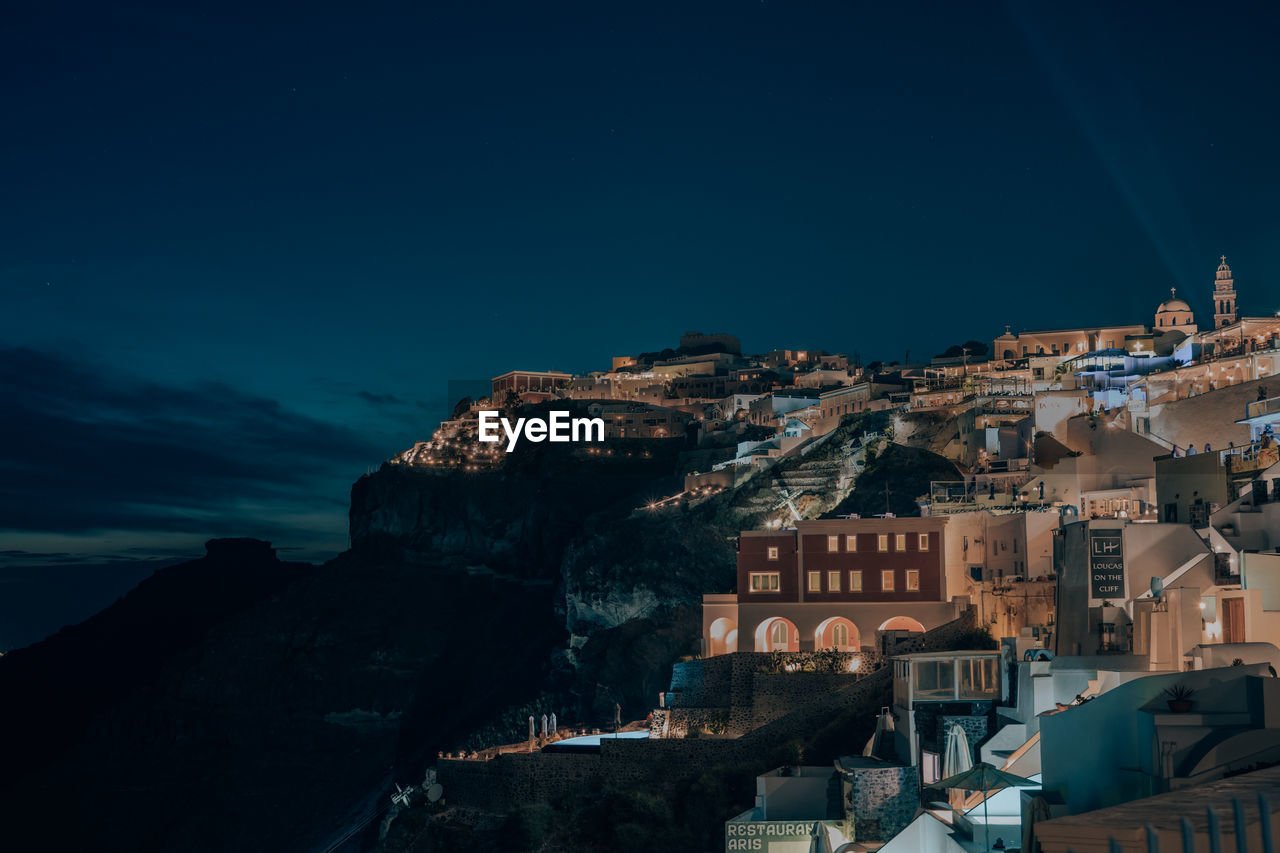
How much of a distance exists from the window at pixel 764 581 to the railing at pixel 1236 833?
121 ft

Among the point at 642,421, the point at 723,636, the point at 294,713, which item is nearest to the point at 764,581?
the point at 723,636

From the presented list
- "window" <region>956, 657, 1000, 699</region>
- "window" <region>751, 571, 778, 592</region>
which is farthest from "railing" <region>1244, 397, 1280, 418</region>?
"window" <region>751, 571, 778, 592</region>

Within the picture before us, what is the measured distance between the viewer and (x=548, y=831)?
37.2m

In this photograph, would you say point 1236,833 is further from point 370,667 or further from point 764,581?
point 370,667

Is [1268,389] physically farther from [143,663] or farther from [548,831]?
[143,663]

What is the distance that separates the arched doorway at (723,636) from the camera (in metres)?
45.6

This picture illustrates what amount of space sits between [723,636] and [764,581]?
8.85ft

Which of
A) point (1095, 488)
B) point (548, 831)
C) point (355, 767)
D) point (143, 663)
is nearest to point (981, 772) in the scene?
point (548, 831)

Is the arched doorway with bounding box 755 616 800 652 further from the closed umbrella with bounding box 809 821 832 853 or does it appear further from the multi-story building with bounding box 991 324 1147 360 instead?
the multi-story building with bounding box 991 324 1147 360

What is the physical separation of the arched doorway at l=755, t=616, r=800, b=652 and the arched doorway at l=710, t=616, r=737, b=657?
4.28 feet

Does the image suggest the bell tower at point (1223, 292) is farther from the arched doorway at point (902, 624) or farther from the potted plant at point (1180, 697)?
the potted plant at point (1180, 697)

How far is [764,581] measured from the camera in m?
44.8

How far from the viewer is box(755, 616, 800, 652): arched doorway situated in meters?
44.3

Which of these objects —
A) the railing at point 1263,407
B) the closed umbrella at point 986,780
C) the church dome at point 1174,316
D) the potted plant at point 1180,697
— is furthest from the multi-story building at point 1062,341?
the potted plant at point 1180,697
